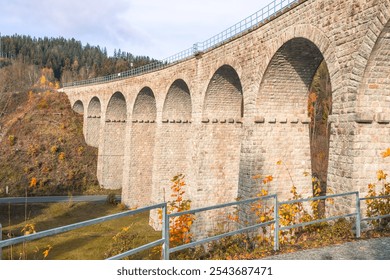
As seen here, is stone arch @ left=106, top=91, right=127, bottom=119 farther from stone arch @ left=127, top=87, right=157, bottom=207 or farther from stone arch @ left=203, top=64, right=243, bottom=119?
stone arch @ left=203, top=64, right=243, bottom=119

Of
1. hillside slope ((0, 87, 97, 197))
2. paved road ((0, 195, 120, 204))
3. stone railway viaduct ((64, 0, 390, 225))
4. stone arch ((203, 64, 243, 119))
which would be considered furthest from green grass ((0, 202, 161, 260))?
stone arch ((203, 64, 243, 119))

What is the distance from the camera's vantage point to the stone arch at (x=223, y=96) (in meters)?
17.1

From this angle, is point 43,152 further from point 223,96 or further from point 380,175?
point 380,175

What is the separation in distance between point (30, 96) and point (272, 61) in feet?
145

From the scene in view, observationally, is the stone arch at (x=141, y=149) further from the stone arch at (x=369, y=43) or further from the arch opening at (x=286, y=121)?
the stone arch at (x=369, y=43)

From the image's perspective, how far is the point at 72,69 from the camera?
107250mm

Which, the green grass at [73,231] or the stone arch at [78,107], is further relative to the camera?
the stone arch at [78,107]

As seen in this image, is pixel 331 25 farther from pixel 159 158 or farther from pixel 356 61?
pixel 159 158

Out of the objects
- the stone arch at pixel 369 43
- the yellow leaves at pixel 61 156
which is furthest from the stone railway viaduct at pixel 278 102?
the yellow leaves at pixel 61 156

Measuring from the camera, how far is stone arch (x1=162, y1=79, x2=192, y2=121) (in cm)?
2269

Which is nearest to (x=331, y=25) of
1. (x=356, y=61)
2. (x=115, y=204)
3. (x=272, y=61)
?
(x=356, y=61)

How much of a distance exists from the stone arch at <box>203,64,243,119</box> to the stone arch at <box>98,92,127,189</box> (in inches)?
686

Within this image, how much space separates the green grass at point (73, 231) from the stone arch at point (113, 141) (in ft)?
17.1

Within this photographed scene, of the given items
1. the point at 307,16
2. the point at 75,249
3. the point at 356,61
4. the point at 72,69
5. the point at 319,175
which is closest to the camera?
the point at 356,61
